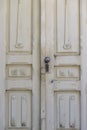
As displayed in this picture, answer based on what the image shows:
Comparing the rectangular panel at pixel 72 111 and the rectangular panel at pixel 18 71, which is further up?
the rectangular panel at pixel 18 71

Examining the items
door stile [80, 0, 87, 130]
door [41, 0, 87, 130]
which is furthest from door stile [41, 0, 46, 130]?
door stile [80, 0, 87, 130]

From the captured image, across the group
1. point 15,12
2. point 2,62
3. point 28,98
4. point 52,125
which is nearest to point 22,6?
point 15,12

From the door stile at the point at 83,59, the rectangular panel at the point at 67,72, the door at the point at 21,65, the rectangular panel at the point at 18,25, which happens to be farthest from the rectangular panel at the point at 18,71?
the door stile at the point at 83,59

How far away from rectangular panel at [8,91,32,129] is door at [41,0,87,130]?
0.17 metres

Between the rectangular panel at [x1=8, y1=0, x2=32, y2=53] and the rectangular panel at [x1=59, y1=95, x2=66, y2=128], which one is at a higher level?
the rectangular panel at [x1=8, y1=0, x2=32, y2=53]

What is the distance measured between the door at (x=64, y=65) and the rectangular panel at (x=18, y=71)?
0.58 ft

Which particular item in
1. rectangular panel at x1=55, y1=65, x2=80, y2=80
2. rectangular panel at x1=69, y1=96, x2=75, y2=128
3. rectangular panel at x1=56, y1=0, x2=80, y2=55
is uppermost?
rectangular panel at x1=56, y1=0, x2=80, y2=55

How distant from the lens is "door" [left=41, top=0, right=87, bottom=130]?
395 centimetres

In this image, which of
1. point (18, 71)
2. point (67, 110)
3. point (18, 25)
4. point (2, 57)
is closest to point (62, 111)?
point (67, 110)

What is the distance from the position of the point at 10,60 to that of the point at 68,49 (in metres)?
0.63

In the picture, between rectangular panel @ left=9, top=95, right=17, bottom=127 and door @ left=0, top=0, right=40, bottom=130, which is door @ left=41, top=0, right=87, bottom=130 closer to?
door @ left=0, top=0, right=40, bottom=130

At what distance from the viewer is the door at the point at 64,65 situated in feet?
13.0

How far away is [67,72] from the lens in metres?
3.97

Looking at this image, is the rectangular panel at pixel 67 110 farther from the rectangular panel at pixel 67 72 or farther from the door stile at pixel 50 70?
the rectangular panel at pixel 67 72
